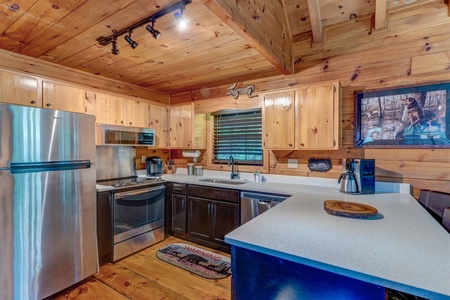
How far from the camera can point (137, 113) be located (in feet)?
11.1

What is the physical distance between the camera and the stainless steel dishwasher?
250 cm

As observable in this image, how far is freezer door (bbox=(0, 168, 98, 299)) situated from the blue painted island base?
5.76 feet

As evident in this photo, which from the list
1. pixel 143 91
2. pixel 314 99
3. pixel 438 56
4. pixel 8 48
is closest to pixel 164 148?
pixel 143 91

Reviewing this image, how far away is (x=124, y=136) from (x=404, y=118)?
3.22 meters

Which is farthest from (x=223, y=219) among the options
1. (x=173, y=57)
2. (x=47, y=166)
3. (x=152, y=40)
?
(x=152, y=40)

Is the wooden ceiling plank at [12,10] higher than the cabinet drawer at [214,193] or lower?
higher

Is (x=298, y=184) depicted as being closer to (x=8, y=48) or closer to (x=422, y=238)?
(x=422, y=238)

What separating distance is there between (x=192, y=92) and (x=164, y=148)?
1061 mm

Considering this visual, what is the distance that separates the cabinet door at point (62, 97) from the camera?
2.51 meters

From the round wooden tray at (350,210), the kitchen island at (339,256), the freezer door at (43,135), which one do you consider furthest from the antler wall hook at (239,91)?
the kitchen island at (339,256)

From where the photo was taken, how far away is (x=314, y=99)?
8.27 ft

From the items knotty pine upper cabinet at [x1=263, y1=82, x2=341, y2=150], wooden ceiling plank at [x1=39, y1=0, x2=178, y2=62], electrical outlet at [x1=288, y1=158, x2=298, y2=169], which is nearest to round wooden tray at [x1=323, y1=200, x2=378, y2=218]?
knotty pine upper cabinet at [x1=263, y1=82, x2=341, y2=150]

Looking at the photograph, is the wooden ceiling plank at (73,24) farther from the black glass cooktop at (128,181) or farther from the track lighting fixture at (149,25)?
the black glass cooktop at (128,181)

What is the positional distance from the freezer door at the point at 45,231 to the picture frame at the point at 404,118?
9.52 ft
